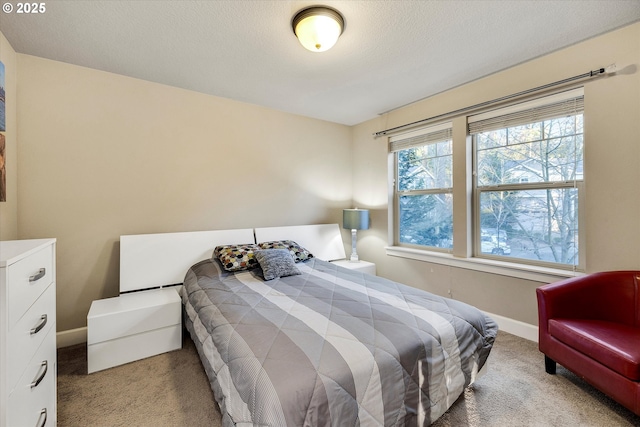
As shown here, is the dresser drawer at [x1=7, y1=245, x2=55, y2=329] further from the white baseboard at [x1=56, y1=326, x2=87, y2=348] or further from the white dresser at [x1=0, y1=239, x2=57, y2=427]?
the white baseboard at [x1=56, y1=326, x2=87, y2=348]

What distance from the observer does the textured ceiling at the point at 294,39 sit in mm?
1699

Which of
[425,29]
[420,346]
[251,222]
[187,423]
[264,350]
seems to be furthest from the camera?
[251,222]

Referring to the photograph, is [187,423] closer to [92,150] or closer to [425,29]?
[92,150]

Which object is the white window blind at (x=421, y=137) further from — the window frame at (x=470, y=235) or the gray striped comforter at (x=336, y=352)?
the gray striped comforter at (x=336, y=352)

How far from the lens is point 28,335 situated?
105cm

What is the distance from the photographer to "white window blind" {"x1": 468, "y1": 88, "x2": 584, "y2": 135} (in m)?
2.19

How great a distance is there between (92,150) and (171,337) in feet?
5.89

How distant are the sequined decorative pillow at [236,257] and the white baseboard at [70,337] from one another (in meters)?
1.27

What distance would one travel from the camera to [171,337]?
2203mm

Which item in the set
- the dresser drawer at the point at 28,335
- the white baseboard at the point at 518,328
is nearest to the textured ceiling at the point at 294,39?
the dresser drawer at the point at 28,335

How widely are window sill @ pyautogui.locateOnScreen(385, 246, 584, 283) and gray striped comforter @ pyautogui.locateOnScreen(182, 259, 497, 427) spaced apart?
3.35ft

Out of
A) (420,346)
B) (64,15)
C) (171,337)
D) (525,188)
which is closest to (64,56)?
(64,15)

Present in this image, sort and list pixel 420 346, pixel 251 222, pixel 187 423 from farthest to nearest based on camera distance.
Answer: pixel 251 222, pixel 187 423, pixel 420 346

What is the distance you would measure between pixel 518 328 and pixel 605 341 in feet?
3.12
